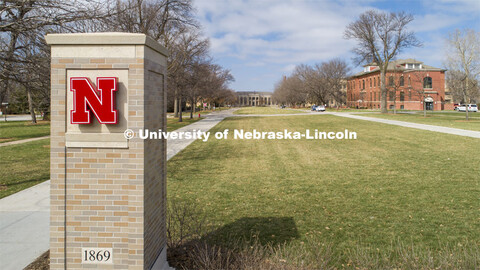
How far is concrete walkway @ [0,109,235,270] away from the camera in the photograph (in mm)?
4812

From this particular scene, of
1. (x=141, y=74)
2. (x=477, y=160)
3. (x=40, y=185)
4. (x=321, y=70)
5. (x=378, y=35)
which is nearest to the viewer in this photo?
(x=141, y=74)

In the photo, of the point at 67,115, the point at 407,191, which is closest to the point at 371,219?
the point at 407,191

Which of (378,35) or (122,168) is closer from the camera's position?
(122,168)

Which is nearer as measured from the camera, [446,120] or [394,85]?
[446,120]

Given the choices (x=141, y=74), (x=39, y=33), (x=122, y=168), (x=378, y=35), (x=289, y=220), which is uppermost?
(x=378, y=35)

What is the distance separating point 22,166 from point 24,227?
283 inches

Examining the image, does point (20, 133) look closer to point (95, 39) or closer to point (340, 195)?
point (340, 195)

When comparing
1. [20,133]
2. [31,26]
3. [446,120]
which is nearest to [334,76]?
[446,120]

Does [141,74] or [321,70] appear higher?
[321,70]

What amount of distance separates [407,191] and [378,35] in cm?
3927

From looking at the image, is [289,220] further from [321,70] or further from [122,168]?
[321,70]

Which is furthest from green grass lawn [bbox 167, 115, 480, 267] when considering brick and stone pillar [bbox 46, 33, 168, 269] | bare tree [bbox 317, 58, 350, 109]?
bare tree [bbox 317, 58, 350, 109]

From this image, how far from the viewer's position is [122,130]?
3938 millimetres

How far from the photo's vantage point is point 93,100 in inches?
152
